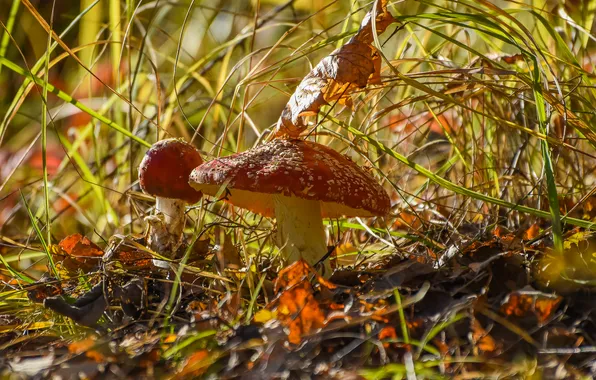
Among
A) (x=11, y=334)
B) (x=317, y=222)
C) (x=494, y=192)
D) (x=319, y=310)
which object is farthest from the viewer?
(x=494, y=192)

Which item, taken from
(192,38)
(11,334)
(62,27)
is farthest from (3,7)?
(11,334)

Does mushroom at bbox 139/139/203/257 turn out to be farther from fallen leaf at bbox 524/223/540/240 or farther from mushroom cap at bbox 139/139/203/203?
fallen leaf at bbox 524/223/540/240

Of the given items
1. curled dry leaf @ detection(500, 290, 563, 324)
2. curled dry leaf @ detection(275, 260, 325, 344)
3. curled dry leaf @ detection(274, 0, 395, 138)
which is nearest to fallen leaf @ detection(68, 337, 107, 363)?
curled dry leaf @ detection(275, 260, 325, 344)

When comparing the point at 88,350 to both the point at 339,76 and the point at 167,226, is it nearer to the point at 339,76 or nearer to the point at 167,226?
the point at 167,226

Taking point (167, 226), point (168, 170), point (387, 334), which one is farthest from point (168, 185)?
point (387, 334)

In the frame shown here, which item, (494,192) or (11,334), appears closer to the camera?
(11,334)

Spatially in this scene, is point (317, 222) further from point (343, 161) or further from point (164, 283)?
point (164, 283)
